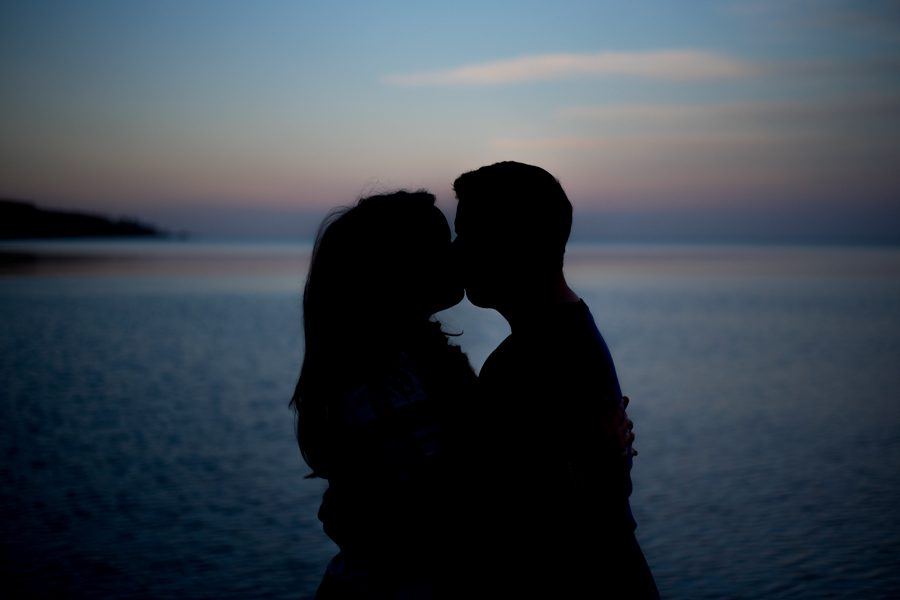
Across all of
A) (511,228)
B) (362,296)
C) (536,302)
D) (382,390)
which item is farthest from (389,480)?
(511,228)

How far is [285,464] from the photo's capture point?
545 inches

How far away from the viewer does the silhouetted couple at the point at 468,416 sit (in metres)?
2.49

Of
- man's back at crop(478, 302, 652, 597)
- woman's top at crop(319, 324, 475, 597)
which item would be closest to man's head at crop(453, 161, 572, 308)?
man's back at crop(478, 302, 652, 597)

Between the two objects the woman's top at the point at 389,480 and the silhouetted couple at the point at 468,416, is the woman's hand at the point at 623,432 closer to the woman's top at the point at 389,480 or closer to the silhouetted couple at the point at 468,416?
the silhouetted couple at the point at 468,416

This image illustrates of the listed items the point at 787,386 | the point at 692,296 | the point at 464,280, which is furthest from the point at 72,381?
the point at 692,296

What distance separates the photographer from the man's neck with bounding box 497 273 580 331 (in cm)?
263

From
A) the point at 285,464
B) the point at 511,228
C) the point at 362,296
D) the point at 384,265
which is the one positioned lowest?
the point at 285,464

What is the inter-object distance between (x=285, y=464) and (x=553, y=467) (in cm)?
1193

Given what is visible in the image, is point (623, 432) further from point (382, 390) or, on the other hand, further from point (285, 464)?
point (285, 464)

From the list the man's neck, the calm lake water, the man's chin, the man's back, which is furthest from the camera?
the calm lake water

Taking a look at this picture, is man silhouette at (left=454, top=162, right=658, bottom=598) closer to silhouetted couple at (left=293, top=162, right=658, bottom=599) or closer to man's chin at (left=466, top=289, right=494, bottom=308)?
silhouetted couple at (left=293, top=162, right=658, bottom=599)

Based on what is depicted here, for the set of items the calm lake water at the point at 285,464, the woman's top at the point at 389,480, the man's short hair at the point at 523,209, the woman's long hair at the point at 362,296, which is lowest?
the calm lake water at the point at 285,464

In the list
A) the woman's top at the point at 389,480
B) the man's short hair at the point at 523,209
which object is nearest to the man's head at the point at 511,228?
the man's short hair at the point at 523,209

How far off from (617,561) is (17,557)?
8795 millimetres
